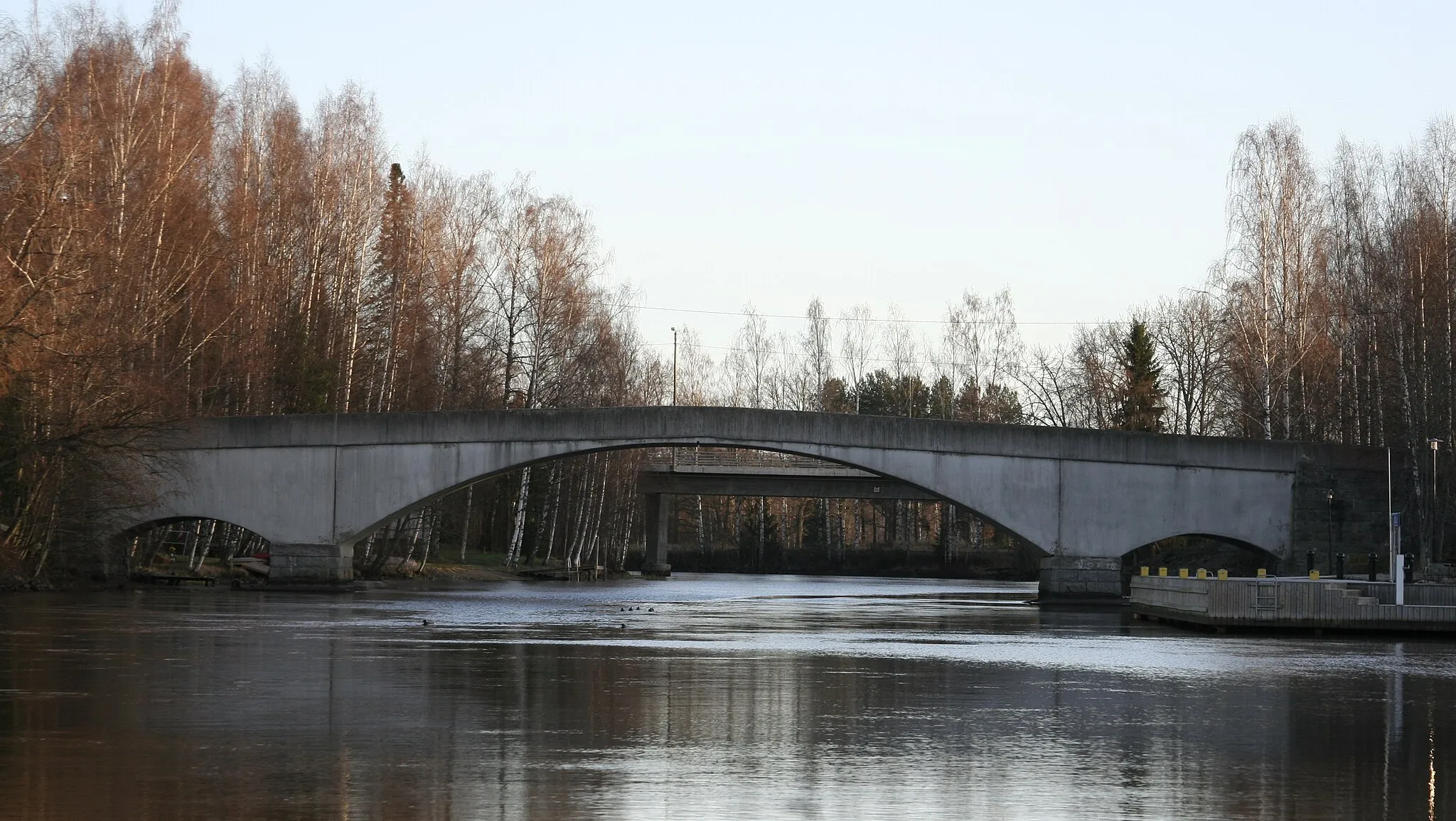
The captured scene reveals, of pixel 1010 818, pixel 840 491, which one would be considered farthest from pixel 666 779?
pixel 840 491

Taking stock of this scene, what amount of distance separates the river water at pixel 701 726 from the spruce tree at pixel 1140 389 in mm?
47561

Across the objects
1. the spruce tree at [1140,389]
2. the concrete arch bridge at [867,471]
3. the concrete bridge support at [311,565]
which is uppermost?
the spruce tree at [1140,389]

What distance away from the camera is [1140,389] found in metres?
73.0

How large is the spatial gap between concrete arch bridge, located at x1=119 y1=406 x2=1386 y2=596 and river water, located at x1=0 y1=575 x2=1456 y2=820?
1885 centimetres

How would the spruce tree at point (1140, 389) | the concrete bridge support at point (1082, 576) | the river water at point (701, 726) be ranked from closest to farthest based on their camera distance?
the river water at point (701, 726)
the concrete bridge support at point (1082, 576)
the spruce tree at point (1140, 389)

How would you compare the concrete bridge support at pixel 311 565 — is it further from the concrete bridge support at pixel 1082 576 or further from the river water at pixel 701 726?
the concrete bridge support at pixel 1082 576

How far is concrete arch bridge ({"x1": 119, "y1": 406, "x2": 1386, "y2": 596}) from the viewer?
44.7 m

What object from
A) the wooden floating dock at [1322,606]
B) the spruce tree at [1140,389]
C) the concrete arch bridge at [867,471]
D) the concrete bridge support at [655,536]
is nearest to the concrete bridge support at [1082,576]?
the concrete arch bridge at [867,471]

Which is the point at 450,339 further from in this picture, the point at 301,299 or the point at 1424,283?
the point at 1424,283

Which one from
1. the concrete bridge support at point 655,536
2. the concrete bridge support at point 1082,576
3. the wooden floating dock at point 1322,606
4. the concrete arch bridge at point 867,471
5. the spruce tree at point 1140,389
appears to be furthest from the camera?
the concrete bridge support at point 655,536

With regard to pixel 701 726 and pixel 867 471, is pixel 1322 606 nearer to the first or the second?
pixel 867 471

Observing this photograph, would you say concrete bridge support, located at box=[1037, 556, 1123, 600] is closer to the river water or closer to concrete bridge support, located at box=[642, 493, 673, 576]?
the river water

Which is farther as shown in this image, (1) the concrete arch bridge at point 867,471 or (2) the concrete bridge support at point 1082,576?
(2) the concrete bridge support at point 1082,576

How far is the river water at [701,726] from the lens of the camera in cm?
927
